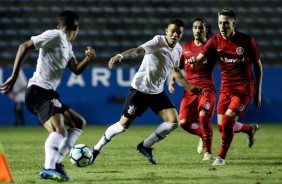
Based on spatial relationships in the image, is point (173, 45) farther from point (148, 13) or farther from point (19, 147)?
point (148, 13)

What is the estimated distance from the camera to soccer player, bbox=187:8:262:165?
9234 millimetres

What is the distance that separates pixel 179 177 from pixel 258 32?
15.5m

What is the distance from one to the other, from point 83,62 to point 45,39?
480mm

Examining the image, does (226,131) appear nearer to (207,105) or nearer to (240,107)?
(240,107)

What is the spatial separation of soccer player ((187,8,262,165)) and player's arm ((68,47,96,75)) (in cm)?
184

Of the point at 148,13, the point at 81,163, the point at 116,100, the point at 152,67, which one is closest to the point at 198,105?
the point at 152,67

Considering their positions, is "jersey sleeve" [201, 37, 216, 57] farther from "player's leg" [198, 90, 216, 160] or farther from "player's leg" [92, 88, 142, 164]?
"player's leg" [198, 90, 216, 160]

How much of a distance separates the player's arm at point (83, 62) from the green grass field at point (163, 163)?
1.15 meters

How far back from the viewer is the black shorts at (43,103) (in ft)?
25.0

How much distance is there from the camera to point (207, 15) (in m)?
22.9

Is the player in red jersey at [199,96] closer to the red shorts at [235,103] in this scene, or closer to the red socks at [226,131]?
the red shorts at [235,103]

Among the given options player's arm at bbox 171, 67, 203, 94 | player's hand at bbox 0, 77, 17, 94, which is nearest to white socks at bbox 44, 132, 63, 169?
player's hand at bbox 0, 77, 17, 94

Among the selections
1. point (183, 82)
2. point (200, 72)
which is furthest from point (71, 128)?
point (200, 72)

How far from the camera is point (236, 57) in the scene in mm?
9414
